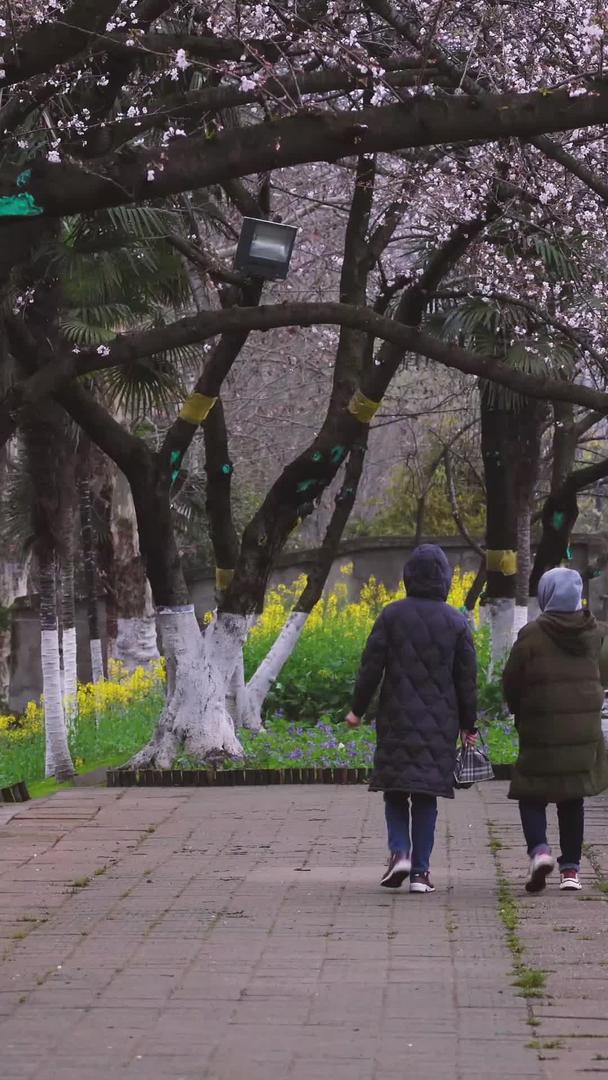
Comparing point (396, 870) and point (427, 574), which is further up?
point (427, 574)

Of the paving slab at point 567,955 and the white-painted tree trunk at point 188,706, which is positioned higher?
the white-painted tree trunk at point 188,706

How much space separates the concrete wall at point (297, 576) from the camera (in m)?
25.4

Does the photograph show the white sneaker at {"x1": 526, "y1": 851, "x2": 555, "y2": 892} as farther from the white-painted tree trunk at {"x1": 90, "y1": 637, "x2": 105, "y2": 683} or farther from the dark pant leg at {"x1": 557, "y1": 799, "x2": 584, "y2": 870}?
the white-painted tree trunk at {"x1": 90, "y1": 637, "x2": 105, "y2": 683}

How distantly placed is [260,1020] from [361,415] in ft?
30.5

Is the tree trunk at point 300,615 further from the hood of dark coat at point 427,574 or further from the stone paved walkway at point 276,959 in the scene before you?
the hood of dark coat at point 427,574

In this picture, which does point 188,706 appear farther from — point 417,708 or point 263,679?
point 417,708

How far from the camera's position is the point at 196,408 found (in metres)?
13.6

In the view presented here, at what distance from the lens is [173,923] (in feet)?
23.7

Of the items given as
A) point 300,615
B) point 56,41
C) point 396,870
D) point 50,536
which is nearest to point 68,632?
point 50,536

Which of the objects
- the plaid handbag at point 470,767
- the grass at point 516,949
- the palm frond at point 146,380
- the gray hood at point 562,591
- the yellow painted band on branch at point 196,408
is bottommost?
the grass at point 516,949

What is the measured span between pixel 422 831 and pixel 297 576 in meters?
17.8

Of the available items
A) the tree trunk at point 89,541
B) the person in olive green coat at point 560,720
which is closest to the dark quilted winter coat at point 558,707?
the person in olive green coat at point 560,720

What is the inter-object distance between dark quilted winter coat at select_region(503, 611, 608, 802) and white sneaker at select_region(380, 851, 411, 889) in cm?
59

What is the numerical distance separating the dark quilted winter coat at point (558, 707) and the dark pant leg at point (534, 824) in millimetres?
75
